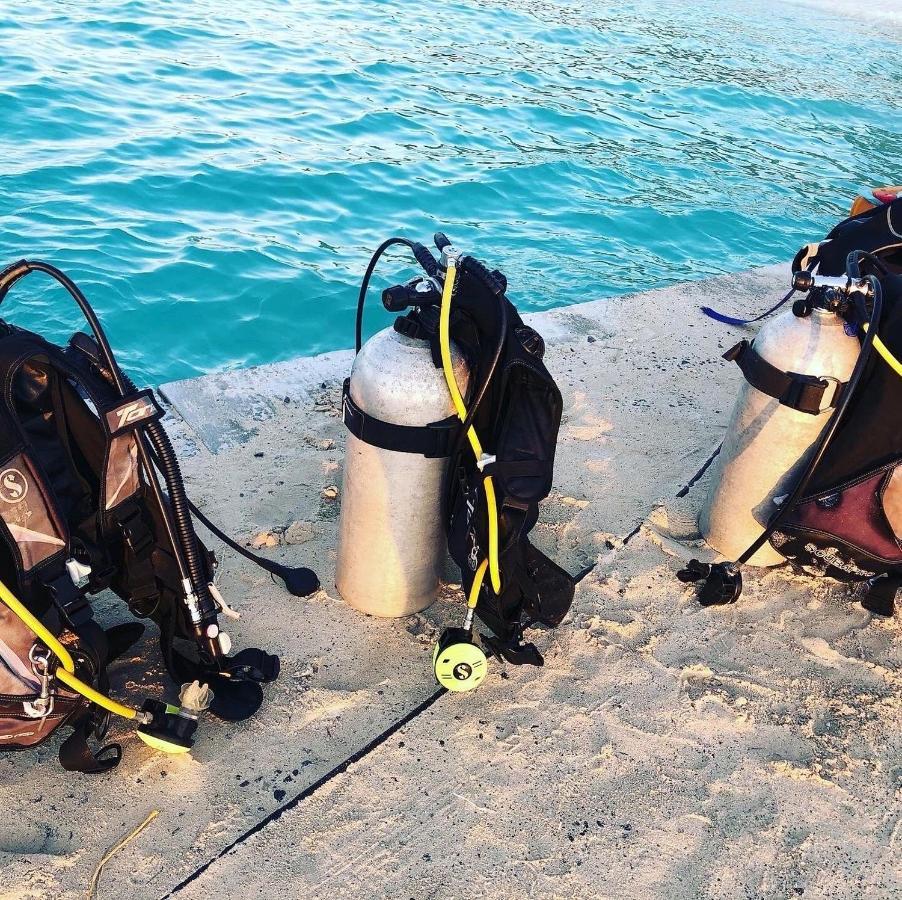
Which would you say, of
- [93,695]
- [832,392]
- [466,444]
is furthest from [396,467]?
[832,392]

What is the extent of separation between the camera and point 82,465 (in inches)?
87.1

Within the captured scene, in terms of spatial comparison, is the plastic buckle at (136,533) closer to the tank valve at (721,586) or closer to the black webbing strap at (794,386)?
the tank valve at (721,586)

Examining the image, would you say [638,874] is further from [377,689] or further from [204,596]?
[204,596]

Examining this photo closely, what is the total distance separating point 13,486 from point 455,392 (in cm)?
105

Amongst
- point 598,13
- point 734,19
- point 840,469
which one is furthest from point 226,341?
point 734,19

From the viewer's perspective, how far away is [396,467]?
7.90 ft

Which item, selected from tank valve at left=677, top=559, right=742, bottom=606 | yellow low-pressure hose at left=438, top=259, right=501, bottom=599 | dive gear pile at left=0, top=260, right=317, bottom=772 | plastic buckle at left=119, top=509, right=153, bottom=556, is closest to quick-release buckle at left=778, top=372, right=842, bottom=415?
tank valve at left=677, top=559, right=742, bottom=606

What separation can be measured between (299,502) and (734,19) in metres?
16.9

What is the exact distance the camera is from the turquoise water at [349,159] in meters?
6.23

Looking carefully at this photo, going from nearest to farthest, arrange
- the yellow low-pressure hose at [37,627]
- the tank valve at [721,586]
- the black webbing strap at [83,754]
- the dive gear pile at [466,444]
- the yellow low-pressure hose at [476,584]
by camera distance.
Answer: the yellow low-pressure hose at [37,627] < the black webbing strap at [83,754] < the dive gear pile at [466,444] < the yellow low-pressure hose at [476,584] < the tank valve at [721,586]

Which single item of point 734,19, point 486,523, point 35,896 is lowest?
point 35,896

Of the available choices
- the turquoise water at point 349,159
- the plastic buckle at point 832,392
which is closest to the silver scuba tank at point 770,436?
the plastic buckle at point 832,392

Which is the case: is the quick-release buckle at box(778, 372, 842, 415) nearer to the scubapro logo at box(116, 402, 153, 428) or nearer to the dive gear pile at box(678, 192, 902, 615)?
the dive gear pile at box(678, 192, 902, 615)

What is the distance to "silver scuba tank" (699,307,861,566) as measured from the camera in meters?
2.57
